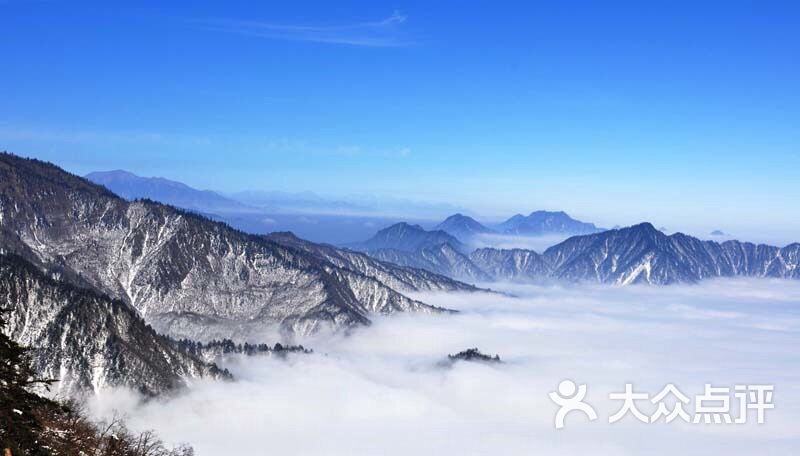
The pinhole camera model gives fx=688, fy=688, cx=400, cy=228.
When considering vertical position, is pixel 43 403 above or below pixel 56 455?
above

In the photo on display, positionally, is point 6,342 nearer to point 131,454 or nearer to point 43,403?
point 43,403

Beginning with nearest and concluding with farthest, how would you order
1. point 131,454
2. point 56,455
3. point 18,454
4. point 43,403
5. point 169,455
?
point 18,454 < point 43,403 < point 56,455 < point 131,454 < point 169,455

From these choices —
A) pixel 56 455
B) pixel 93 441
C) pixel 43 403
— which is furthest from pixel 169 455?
pixel 43 403

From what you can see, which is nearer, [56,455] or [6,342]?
[6,342]

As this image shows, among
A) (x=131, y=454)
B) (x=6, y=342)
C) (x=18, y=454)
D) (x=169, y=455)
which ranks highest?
(x=6, y=342)

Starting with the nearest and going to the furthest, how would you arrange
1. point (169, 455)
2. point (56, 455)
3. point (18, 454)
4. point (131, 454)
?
point (18, 454)
point (56, 455)
point (131, 454)
point (169, 455)

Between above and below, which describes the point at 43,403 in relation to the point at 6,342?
below

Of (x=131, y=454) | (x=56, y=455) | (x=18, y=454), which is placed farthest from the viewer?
(x=131, y=454)

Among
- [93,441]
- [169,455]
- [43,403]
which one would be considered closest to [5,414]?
[43,403]

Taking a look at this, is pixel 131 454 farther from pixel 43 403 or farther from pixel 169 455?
pixel 169 455
